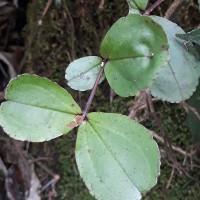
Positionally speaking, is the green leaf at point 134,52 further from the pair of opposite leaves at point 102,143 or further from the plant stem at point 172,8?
the plant stem at point 172,8

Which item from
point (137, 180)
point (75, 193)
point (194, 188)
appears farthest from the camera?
point (75, 193)

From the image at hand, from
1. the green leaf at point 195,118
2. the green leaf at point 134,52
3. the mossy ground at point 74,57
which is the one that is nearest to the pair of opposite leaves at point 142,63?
the green leaf at point 134,52

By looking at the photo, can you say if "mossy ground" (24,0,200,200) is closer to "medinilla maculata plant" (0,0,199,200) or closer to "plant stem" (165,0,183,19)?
"plant stem" (165,0,183,19)

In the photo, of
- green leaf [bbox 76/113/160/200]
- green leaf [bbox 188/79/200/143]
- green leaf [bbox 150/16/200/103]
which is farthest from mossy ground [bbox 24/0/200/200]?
green leaf [bbox 76/113/160/200]

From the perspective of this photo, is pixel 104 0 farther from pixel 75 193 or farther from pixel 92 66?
pixel 75 193

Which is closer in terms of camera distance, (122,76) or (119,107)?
(122,76)

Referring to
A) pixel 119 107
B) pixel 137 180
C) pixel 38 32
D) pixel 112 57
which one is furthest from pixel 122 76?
pixel 38 32

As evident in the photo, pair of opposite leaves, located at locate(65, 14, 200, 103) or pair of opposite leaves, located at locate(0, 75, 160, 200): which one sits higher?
pair of opposite leaves, located at locate(65, 14, 200, 103)

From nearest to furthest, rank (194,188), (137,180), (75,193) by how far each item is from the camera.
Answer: (137,180), (194,188), (75,193)

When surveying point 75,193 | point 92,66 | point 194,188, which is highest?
point 92,66
